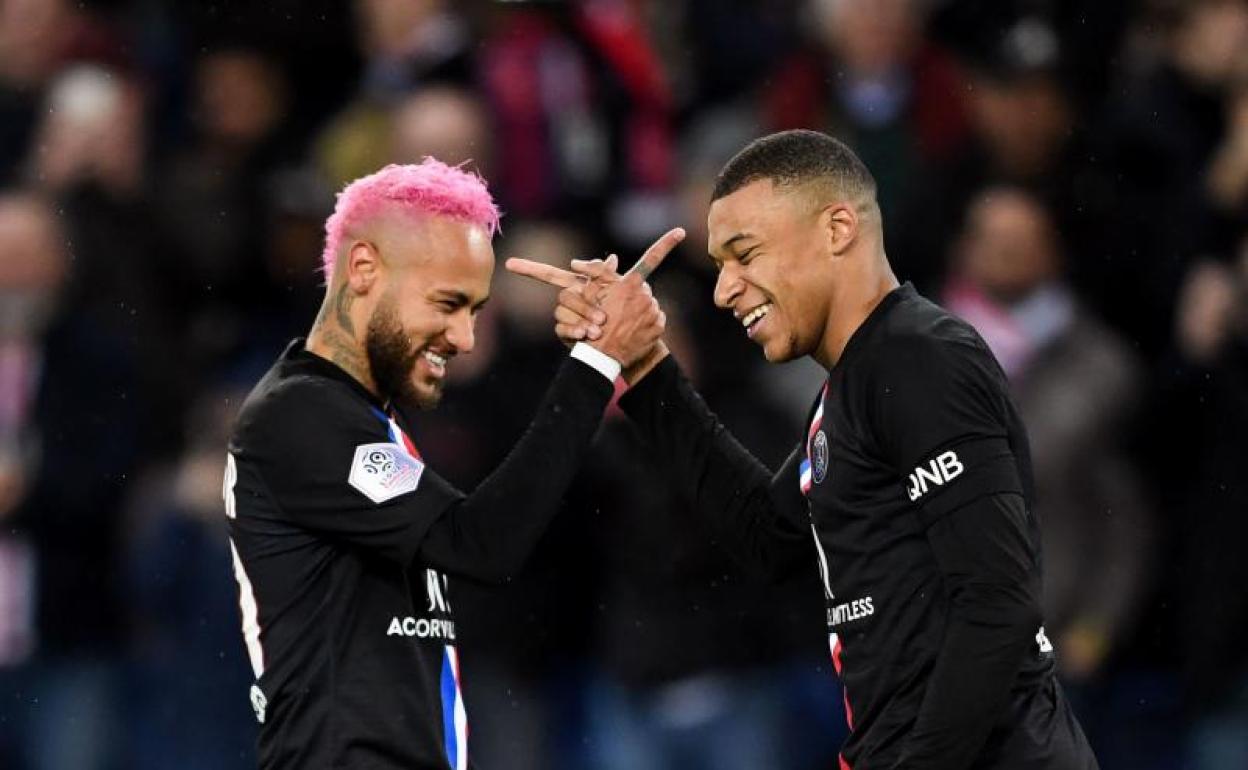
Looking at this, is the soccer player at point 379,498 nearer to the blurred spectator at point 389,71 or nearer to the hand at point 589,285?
the hand at point 589,285

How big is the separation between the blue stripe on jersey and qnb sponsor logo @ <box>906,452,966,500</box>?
1.17 meters

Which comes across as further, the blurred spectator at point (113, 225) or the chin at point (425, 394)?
the blurred spectator at point (113, 225)

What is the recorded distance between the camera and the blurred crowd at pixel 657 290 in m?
6.87

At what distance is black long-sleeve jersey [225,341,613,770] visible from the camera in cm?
433

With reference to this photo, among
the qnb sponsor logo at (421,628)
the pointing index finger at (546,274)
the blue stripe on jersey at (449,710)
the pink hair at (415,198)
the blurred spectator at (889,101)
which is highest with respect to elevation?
the blurred spectator at (889,101)

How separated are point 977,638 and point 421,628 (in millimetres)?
1245

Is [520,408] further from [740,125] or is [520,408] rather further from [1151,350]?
[1151,350]

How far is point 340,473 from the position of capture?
437 cm

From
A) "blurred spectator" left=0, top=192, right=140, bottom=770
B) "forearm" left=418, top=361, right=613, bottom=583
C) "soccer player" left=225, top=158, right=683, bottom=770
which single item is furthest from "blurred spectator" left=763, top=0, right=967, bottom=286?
"forearm" left=418, top=361, right=613, bottom=583

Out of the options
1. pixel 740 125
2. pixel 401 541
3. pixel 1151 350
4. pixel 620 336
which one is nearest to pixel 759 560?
pixel 620 336

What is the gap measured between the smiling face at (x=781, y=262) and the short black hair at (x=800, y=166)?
0.03 metres

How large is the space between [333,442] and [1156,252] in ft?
12.4

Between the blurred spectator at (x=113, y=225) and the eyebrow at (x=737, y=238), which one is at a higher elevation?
the eyebrow at (x=737, y=238)

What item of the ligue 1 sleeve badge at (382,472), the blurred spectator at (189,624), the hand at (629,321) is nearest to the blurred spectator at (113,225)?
the blurred spectator at (189,624)
